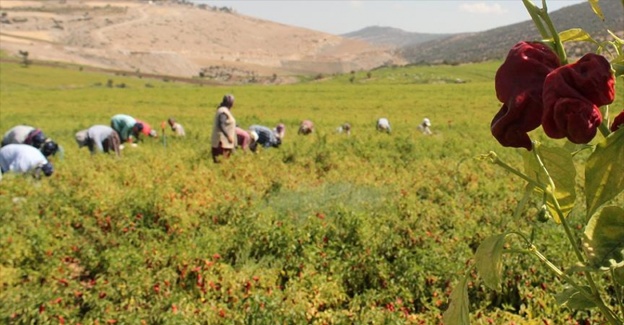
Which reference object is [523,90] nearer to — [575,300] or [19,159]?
[575,300]

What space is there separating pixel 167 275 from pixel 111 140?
6.68 meters

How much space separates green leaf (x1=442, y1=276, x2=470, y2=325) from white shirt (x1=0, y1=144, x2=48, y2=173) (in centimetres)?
796

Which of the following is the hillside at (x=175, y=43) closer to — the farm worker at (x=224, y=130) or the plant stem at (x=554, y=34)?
the farm worker at (x=224, y=130)

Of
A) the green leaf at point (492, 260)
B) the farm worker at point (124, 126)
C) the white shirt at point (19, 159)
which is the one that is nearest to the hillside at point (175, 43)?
the farm worker at point (124, 126)

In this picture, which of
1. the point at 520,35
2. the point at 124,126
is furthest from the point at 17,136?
the point at 520,35

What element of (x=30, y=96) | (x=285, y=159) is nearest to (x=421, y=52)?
(x=30, y=96)

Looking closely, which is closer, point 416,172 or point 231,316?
point 231,316

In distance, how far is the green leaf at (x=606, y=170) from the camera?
0.72 m

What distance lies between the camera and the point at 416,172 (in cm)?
865

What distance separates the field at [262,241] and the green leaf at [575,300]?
47 cm

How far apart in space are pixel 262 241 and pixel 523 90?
455 centimetres

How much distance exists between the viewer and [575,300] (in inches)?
39.4

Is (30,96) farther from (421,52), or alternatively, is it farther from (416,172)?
(421,52)

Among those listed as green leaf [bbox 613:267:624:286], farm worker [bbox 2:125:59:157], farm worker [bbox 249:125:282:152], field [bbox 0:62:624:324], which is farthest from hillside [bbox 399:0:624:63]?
green leaf [bbox 613:267:624:286]
